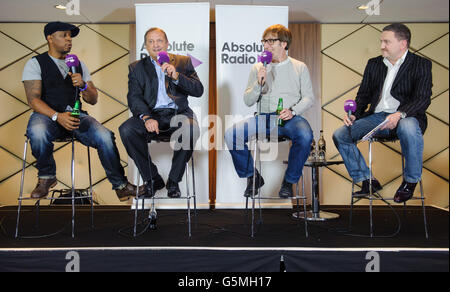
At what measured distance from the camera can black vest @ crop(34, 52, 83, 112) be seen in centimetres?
251

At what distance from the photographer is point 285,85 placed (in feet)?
8.76

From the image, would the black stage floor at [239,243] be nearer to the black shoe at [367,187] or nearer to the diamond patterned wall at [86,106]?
the black shoe at [367,187]

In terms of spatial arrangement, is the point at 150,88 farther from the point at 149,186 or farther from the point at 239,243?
the point at 239,243

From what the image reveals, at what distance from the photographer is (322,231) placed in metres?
2.34

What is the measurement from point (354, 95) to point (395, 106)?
6.79 feet

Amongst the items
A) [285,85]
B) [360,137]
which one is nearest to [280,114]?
[285,85]

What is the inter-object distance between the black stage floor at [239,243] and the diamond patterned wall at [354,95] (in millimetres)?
1675

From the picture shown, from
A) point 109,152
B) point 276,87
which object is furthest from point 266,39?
point 109,152

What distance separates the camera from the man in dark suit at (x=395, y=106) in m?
2.15

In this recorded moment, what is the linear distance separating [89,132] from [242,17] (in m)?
1.64

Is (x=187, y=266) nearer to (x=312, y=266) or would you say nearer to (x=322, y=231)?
(x=312, y=266)

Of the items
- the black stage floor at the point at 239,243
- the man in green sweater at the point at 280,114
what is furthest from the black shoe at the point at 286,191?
the black stage floor at the point at 239,243

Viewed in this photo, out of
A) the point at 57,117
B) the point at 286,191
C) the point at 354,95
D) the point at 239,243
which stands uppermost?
the point at 354,95

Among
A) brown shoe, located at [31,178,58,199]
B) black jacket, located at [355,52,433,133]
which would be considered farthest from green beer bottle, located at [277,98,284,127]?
brown shoe, located at [31,178,58,199]
